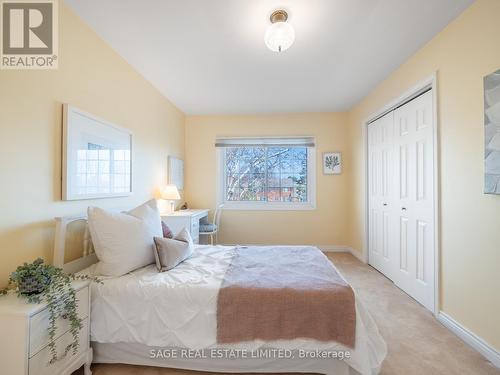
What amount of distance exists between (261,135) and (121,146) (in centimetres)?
248

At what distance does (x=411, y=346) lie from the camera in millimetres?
1769

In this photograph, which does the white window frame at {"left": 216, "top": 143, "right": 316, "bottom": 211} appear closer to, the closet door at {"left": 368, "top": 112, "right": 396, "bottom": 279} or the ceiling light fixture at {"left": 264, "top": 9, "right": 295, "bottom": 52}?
the closet door at {"left": 368, "top": 112, "right": 396, "bottom": 279}

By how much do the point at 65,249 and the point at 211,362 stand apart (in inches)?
52.4

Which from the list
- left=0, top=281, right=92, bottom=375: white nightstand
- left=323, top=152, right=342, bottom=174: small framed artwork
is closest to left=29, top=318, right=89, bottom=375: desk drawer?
left=0, top=281, right=92, bottom=375: white nightstand

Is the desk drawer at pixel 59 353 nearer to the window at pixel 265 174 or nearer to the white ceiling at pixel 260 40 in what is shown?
the white ceiling at pixel 260 40

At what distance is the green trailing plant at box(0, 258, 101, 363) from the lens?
1213 mm

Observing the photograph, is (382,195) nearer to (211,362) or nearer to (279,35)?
(279,35)

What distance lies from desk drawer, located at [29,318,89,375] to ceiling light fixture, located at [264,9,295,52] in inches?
91.7

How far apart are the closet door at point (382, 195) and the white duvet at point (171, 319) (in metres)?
1.87

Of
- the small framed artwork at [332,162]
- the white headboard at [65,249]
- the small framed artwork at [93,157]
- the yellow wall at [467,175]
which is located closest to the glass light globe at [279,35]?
the yellow wall at [467,175]

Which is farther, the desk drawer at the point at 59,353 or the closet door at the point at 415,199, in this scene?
the closet door at the point at 415,199

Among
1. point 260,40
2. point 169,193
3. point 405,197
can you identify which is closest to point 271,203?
point 169,193

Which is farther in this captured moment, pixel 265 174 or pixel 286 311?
pixel 265 174

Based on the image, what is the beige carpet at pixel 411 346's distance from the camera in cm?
154
